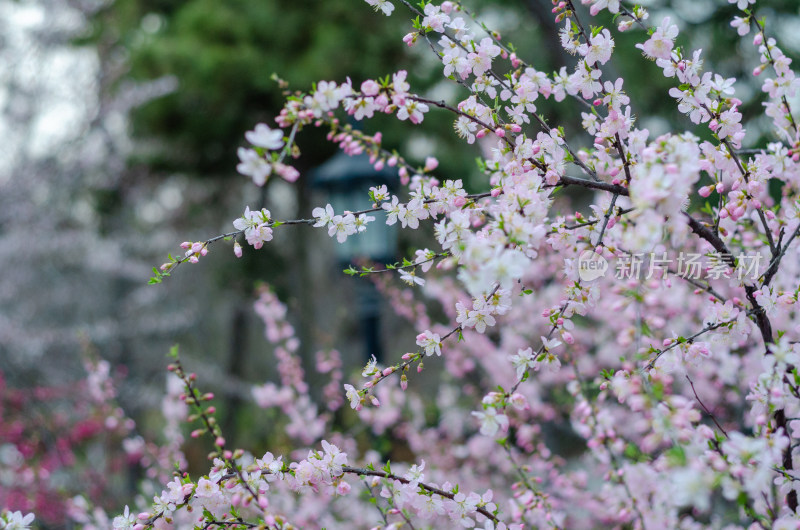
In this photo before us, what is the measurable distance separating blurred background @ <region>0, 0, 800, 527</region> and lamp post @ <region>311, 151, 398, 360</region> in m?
0.04

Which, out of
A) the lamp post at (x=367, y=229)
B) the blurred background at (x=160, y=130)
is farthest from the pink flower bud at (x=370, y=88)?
the blurred background at (x=160, y=130)

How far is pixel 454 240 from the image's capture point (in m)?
1.34

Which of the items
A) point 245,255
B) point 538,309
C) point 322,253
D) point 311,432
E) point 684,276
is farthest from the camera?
point 322,253

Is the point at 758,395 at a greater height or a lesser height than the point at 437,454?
lesser

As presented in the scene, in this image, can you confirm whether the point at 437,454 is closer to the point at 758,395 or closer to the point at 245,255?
the point at 758,395

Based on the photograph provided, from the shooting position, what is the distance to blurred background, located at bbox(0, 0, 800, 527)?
17.6ft

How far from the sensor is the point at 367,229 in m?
4.23

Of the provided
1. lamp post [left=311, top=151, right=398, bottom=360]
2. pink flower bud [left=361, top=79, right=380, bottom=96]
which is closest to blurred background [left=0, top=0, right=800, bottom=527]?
lamp post [left=311, top=151, right=398, bottom=360]

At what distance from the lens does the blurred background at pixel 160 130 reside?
5.37 metres

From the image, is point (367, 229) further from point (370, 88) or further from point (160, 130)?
point (160, 130)

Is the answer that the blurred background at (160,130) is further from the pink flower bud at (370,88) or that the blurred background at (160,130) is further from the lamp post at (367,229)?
the pink flower bud at (370,88)

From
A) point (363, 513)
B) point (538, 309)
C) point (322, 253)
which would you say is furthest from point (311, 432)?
point (322, 253)

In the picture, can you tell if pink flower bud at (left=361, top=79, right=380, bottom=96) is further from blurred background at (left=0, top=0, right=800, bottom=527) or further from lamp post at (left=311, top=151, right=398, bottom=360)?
blurred background at (left=0, top=0, right=800, bottom=527)

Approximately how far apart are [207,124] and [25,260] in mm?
2585
